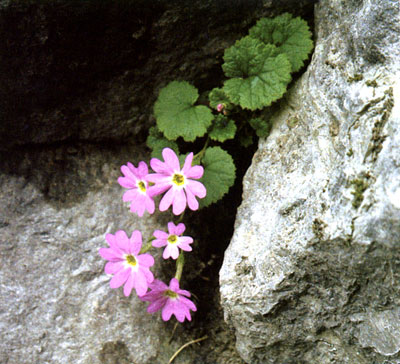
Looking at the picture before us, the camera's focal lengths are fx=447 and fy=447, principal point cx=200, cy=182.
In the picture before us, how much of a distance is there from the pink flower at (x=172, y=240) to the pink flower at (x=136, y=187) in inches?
5.3

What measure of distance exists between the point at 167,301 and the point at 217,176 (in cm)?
65

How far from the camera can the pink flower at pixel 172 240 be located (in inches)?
80.3

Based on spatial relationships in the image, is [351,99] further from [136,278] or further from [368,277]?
[136,278]

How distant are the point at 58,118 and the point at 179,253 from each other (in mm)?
921

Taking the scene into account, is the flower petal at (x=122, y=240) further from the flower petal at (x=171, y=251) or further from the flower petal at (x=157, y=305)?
the flower petal at (x=157, y=305)

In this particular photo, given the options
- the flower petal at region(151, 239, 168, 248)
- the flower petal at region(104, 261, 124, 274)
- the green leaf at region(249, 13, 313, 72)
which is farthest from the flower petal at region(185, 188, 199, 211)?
the green leaf at region(249, 13, 313, 72)

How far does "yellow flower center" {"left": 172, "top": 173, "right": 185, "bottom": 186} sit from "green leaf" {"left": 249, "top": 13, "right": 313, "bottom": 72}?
72 cm

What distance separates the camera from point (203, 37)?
86.1 inches

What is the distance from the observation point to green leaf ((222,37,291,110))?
2.03 metres

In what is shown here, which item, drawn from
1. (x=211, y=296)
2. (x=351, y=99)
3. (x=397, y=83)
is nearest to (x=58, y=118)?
(x=211, y=296)

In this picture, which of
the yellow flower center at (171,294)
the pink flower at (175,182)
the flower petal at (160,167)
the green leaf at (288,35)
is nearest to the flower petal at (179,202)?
the pink flower at (175,182)

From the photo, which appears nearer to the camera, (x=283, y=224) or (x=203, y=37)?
(x=283, y=224)

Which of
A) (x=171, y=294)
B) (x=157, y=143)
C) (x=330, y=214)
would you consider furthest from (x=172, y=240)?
(x=330, y=214)

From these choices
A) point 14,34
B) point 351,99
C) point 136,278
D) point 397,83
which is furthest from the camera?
point 136,278
